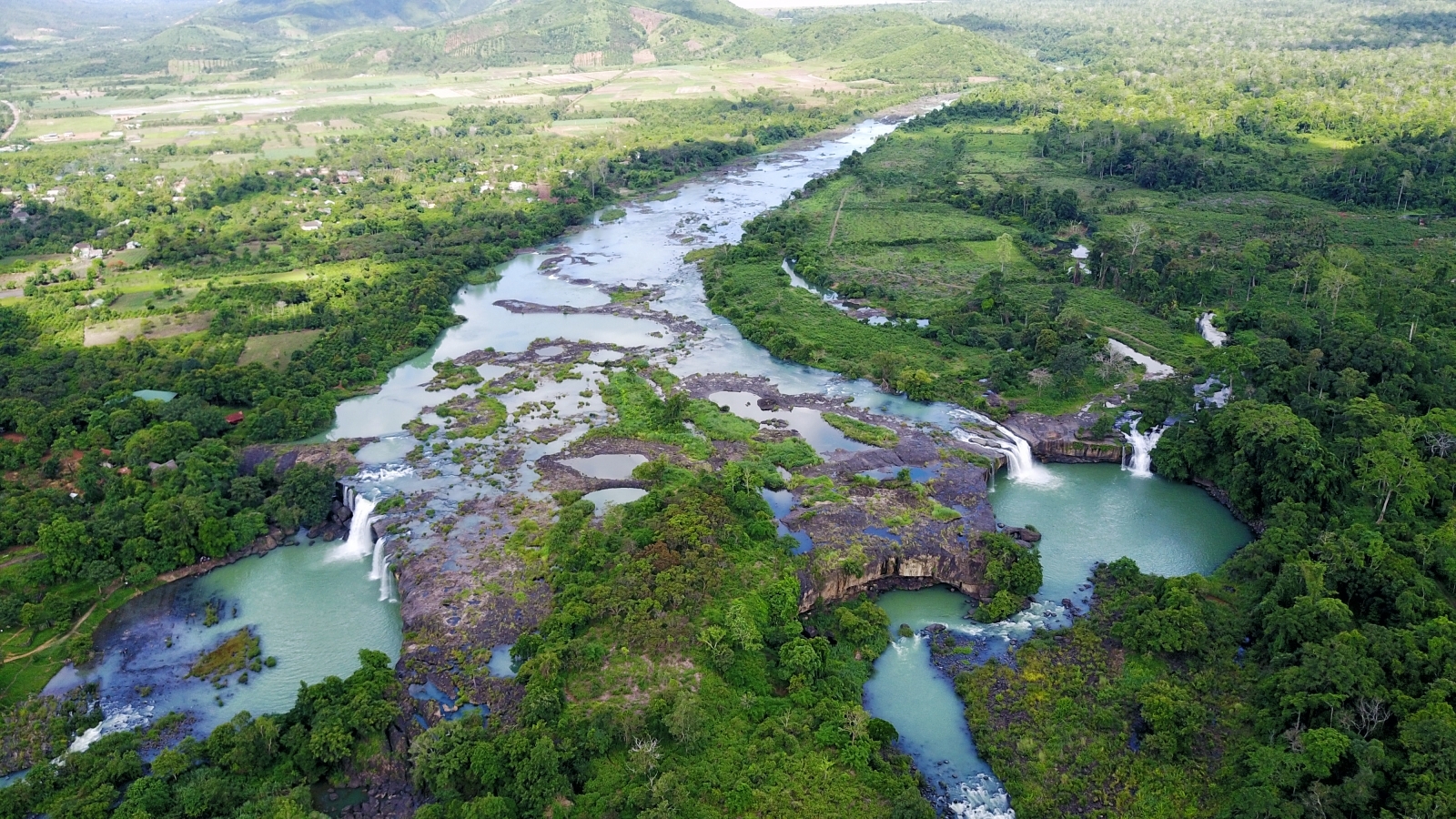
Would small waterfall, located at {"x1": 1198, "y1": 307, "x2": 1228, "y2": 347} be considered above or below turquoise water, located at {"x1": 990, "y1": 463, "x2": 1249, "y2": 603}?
above

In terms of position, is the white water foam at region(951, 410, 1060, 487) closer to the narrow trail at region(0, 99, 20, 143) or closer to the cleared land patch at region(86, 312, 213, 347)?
the cleared land patch at region(86, 312, 213, 347)

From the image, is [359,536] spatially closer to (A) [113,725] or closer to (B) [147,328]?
(A) [113,725]

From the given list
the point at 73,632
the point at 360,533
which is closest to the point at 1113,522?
the point at 360,533

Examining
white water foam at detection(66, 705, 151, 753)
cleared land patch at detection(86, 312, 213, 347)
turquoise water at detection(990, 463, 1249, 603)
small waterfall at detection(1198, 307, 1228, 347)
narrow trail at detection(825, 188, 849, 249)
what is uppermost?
narrow trail at detection(825, 188, 849, 249)

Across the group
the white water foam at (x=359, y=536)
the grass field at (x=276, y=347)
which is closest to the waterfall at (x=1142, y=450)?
the white water foam at (x=359, y=536)

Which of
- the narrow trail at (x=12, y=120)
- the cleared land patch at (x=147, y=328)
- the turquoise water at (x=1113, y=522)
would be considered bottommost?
the turquoise water at (x=1113, y=522)

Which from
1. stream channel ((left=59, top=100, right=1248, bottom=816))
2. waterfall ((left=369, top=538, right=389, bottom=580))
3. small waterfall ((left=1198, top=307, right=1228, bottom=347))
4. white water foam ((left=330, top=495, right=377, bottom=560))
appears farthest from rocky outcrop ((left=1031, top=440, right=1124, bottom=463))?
white water foam ((left=330, top=495, right=377, bottom=560))

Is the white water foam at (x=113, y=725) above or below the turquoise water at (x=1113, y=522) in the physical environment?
below

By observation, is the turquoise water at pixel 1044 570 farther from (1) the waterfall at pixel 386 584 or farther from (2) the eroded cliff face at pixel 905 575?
(1) the waterfall at pixel 386 584
